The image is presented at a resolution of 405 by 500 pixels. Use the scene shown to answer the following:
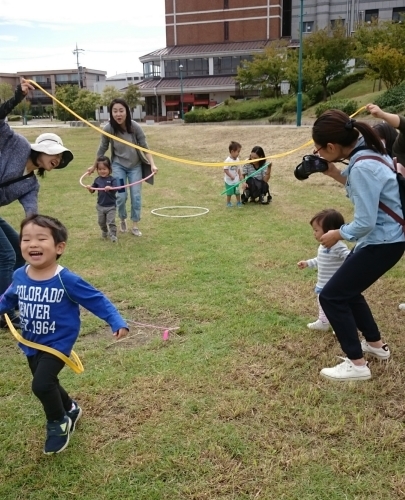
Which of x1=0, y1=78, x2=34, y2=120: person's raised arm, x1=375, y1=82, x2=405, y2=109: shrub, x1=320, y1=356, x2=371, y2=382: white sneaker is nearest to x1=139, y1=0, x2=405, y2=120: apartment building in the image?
x1=375, y1=82, x2=405, y2=109: shrub

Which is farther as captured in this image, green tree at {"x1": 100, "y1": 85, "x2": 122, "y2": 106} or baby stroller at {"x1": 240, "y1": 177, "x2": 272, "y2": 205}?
green tree at {"x1": 100, "y1": 85, "x2": 122, "y2": 106}

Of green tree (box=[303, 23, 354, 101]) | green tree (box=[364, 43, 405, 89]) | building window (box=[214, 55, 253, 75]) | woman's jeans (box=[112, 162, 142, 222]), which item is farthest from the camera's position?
building window (box=[214, 55, 253, 75])

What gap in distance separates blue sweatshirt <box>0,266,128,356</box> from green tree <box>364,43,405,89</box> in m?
25.8

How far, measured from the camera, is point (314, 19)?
55.4m

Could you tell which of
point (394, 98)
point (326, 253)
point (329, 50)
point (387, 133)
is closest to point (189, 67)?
point (329, 50)

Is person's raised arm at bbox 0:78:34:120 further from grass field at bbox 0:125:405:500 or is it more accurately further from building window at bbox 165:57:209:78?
building window at bbox 165:57:209:78

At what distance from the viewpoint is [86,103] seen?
53.1 metres

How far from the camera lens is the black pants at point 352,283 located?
3.13 m

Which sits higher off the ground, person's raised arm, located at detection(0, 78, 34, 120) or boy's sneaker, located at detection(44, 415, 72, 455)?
person's raised arm, located at detection(0, 78, 34, 120)

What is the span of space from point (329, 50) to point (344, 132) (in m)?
36.1

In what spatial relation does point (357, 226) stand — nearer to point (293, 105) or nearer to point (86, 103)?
point (293, 105)

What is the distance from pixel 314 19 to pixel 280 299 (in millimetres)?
58683

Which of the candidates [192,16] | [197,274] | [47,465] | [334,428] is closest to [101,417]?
[47,465]

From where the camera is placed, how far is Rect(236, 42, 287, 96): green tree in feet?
132
